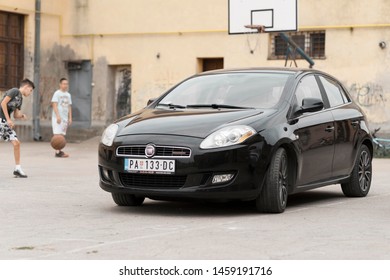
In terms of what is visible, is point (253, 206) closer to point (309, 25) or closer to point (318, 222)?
point (318, 222)

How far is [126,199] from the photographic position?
407 inches

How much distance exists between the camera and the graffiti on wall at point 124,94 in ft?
98.5

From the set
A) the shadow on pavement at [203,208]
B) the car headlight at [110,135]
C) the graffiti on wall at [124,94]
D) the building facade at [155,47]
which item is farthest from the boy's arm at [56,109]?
the car headlight at [110,135]

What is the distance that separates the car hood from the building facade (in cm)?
1618

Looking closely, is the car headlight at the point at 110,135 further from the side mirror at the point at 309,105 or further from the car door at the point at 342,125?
the car door at the point at 342,125

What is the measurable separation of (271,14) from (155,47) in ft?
17.7

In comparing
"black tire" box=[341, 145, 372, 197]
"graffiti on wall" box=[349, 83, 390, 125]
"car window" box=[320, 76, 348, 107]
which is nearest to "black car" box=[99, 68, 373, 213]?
"car window" box=[320, 76, 348, 107]

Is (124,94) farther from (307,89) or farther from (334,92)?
(307,89)

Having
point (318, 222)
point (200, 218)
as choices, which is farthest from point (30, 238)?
point (318, 222)

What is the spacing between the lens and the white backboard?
24614mm

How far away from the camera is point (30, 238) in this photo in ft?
26.3

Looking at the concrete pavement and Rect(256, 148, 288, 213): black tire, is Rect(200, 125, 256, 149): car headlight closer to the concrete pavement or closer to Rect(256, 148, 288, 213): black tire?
Rect(256, 148, 288, 213): black tire

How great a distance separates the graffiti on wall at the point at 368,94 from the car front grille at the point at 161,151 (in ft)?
55.2

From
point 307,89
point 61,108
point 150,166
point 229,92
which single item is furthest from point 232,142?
point 61,108
